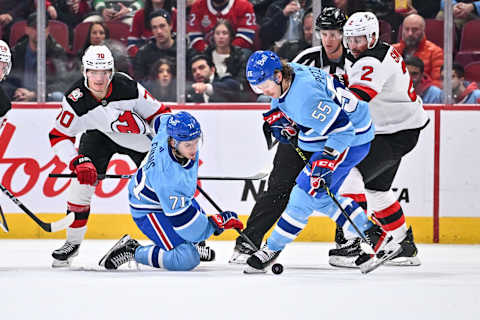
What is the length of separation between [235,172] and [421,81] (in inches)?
51.6

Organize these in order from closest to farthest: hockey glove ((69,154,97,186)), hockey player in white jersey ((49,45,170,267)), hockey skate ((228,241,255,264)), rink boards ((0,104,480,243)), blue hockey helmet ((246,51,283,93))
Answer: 1. blue hockey helmet ((246,51,283,93))
2. hockey glove ((69,154,97,186))
3. hockey player in white jersey ((49,45,170,267))
4. hockey skate ((228,241,255,264))
5. rink boards ((0,104,480,243))

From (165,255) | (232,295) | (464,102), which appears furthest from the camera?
(464,102)

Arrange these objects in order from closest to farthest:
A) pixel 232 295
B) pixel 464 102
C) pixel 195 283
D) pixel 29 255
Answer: pixel 232 295, pixel 195 283, pixel 29 255, pixel 464 102

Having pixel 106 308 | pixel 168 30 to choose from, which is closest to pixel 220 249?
pixel 168 30

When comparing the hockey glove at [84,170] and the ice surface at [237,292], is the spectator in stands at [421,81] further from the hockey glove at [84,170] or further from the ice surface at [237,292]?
the hockey glove at [84,170]

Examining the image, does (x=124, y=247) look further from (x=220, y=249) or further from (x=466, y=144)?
(x=466, y=144)

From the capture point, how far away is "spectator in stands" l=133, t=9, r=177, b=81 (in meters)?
5.93

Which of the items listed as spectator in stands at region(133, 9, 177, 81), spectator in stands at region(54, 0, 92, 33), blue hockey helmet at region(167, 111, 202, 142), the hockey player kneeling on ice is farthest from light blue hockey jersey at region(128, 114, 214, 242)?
spectator in stands at region(54, 0, 92, 33)

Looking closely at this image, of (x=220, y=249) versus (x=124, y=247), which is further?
(x=220, y=249)

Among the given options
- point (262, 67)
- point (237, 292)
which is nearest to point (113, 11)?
point (262, 67)

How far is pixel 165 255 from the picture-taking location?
4.07 meters

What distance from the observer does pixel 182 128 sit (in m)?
3.87

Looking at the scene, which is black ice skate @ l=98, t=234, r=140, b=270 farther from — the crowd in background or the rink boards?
the crowd in background

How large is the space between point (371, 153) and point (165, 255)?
1164 millimetres
